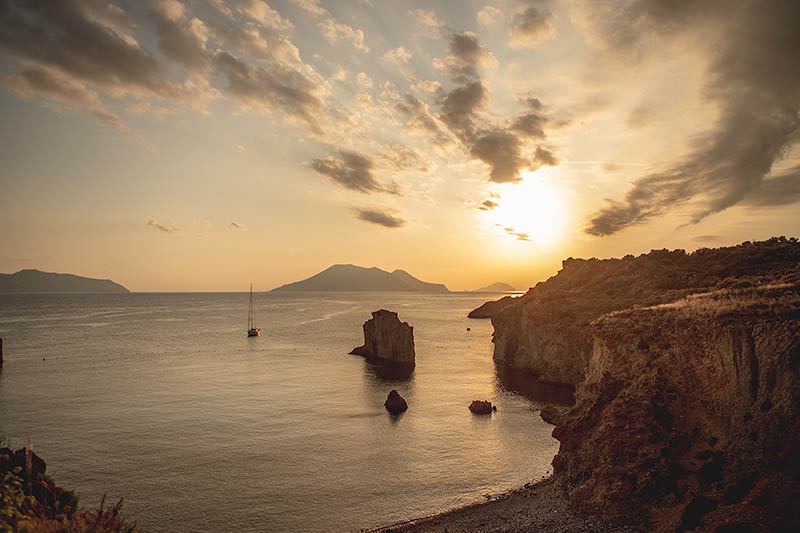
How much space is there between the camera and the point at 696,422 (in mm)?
25953

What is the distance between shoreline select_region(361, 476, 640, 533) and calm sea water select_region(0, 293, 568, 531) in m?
2.09

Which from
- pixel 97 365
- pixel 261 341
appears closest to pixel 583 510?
pixel 97 365

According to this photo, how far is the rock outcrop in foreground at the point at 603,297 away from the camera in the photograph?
75.8 m

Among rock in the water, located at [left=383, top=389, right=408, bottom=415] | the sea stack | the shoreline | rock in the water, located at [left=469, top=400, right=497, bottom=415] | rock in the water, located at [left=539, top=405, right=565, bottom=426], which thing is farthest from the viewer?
the sea stack

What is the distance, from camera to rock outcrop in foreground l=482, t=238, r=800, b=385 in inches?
2985

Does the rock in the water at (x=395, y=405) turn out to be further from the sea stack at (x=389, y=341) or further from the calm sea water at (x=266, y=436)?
the sea stack at (x=389, y=341)

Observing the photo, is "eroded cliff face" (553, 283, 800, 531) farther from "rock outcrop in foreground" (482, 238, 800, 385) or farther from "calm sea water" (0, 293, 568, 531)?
"rock outcrop in foreground" (482, 238, 800, 385)

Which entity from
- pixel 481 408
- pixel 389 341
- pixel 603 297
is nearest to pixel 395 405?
pixel 481 408

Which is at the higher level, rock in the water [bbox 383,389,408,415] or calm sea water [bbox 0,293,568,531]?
rock in the water [bbox 383,389,408,415]

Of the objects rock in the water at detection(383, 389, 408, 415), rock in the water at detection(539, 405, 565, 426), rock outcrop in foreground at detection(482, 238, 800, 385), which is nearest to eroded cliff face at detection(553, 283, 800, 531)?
rock in the water at detection(539, 405, 565, 426)

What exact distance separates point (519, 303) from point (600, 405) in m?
77.0

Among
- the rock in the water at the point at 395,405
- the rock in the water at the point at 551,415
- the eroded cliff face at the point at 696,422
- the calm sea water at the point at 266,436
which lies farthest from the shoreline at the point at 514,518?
the rock in the water at the point at 395,405

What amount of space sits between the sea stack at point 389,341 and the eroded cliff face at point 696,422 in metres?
70.1

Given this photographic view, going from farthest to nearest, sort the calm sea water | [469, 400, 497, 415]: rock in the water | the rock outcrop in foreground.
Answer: the rock outcrop in foreground
[469, 400, 497, 415]: rock in the water
the calm sea water
